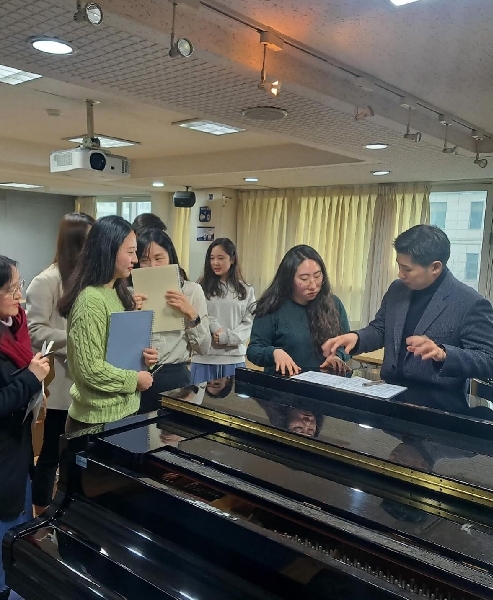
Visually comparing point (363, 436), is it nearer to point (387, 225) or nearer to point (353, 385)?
point (353, 385)

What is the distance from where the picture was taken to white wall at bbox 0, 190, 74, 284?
7887 mm

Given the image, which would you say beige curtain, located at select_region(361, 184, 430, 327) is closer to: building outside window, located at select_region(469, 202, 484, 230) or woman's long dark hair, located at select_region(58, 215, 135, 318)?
building outside window, located at select_region(469, 202, 484, 230)

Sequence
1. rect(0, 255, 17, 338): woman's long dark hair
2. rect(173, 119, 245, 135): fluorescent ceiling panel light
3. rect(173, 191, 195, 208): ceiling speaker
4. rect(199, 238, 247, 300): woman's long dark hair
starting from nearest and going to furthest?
rect(0, 255, 17, 338): woman's long dark hair → rect(199, 238, 247, 300): woman's long dark hair → rect(173, 119, 245, 135): fluorescent ceiling panel light → rect(173, 191, 195, 208): ceiling speaker

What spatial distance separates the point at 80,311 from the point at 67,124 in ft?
9.19

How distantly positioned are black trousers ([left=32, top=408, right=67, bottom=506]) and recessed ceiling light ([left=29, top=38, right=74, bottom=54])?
1467 mm

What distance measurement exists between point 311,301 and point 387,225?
11.5 ft

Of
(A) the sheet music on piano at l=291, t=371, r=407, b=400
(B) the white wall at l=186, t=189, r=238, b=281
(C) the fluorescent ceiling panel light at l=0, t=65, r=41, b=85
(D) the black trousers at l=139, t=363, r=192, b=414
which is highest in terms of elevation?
(C) the fluorescent ceiling panel light at l=0, t=65, r=41, b=85

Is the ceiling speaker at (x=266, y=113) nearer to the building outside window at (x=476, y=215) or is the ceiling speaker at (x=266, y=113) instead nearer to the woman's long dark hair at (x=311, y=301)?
the woman's long dark hair at (x=311, y=301)

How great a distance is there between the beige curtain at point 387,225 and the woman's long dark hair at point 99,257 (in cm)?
390

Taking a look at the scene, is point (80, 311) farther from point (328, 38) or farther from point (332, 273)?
point (332, 273)

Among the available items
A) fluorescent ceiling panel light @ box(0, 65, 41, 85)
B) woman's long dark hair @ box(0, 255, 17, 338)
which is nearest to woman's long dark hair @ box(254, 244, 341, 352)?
woman's long dark hair @ box(0, 255, 17, 338)

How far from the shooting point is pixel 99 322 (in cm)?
168

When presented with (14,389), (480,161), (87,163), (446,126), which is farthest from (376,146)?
(14,389)

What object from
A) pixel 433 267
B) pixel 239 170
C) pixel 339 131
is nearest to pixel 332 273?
pixel 239 170
